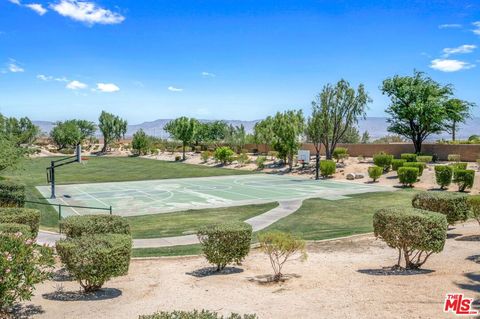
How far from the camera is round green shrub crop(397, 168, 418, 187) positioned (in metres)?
39.1

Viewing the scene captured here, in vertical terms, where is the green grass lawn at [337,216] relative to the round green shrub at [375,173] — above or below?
below

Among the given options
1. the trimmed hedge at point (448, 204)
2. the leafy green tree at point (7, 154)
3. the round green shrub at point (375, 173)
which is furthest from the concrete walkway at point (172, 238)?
the round green shrub at point (375, 173)

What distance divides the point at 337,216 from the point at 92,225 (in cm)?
1490

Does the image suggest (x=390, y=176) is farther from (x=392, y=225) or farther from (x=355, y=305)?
(x=355, y=305)

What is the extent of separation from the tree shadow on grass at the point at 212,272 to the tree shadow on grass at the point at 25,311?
173 inches

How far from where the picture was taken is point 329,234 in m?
18.8

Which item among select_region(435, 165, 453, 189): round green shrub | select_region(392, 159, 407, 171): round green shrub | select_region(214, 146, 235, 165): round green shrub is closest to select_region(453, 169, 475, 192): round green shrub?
select_region(435, 165, 453, 189): round green shrub

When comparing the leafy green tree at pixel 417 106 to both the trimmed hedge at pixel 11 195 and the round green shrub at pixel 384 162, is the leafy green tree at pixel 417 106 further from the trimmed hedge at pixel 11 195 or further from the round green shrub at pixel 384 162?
the trimmed hedge at pixel 11 195

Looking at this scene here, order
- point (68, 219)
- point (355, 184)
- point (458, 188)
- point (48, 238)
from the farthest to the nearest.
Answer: point (355, 184) → point (458, 188) → point (48, 238) → point (68, 219)

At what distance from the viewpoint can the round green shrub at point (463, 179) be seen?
34.6 meters

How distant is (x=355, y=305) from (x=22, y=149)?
23.3m

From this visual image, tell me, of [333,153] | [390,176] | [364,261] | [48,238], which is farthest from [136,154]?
[364,261]

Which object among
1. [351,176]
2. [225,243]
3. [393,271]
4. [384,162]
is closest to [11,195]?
[225,243]

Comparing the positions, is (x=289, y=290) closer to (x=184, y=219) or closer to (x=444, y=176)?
(x=184, y=219)
